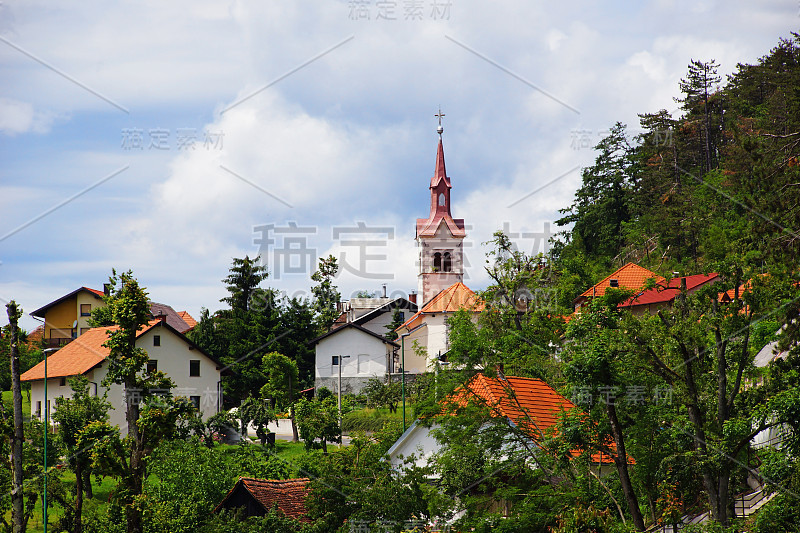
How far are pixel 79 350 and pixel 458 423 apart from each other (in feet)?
111

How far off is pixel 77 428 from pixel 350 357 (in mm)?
32576

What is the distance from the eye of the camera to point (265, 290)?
6994cm

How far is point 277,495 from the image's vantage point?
1021 inches

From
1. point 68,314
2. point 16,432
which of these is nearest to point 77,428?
point 16,432

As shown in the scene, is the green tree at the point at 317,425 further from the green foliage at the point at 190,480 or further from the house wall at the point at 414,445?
the house wall at the point at 414,445

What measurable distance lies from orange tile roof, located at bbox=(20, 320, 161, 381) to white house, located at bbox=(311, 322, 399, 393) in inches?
601

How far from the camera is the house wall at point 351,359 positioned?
61.5 m

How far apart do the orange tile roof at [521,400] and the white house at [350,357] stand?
116 feet

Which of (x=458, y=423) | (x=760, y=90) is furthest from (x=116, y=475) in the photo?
(x=760, y=90)

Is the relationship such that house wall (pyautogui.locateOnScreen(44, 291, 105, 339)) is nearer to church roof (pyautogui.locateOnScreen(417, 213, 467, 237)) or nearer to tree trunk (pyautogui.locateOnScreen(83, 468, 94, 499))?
church roof (pyautogui.locateOnScreen(417, 213, 467, 237))

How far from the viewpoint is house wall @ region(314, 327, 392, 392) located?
2422 inches

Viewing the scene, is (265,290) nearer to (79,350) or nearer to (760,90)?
(79,350)
